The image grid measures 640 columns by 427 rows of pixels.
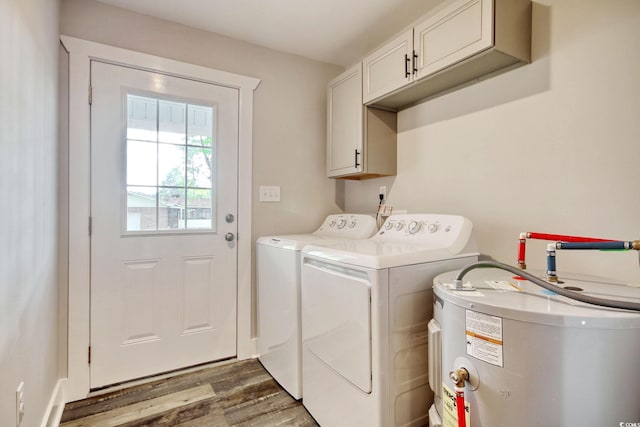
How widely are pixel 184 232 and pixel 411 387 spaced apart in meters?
1.66

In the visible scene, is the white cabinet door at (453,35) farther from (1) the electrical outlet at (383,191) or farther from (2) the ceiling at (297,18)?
(1) the electrical outlet at (383,191)

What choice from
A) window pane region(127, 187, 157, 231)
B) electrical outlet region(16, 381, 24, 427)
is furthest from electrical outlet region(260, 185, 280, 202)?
electrical outlet region(16, 381, 24, 427)

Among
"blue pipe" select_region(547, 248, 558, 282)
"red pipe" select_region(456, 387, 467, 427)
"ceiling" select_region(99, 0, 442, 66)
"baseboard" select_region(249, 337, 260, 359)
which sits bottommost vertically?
"baseboard" select_region(249, 337, 260, 359)

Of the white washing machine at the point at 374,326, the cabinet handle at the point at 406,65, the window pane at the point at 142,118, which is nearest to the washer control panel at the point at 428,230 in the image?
the white washing machine at the point at 374,326

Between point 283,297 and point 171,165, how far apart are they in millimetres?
1155

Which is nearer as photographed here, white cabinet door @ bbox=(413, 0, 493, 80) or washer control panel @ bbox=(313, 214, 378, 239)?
white cabinet door @ bbox=(413, 0, 493, 80)

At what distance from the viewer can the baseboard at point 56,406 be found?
1.52 m

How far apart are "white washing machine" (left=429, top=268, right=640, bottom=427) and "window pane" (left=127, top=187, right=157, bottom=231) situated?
1877 millimetres

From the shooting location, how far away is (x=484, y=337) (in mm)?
937

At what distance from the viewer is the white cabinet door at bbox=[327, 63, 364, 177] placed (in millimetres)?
2227

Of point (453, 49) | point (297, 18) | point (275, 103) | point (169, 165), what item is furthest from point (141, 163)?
point (453, 49)

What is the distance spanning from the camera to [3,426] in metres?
0.99

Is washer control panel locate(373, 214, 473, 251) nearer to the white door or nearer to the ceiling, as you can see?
the white door

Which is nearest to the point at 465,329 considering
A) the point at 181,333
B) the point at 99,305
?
the point at 181,333
